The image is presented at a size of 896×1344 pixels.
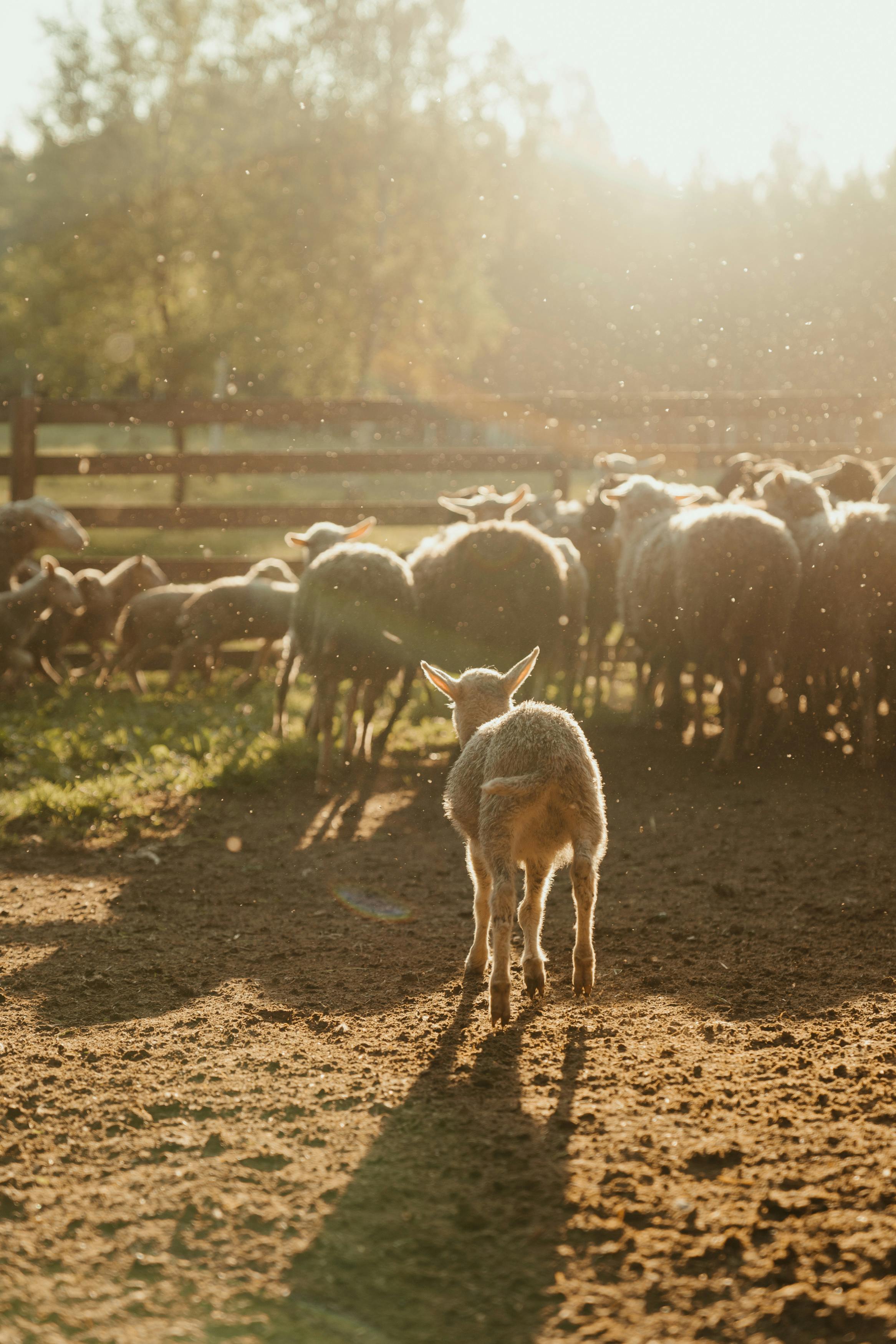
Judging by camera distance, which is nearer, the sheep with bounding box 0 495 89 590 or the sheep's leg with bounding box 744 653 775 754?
the sheep's leg with bounding box 744 653 775 754

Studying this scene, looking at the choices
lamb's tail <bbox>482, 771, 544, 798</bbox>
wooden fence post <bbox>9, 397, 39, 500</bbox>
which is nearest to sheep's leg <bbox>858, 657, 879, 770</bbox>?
lamb's tail <bbox>482, 771, 544, 798</bbox>

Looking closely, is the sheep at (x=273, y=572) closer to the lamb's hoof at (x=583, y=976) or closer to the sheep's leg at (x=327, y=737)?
the sheep's leg at (x=327, y=737)

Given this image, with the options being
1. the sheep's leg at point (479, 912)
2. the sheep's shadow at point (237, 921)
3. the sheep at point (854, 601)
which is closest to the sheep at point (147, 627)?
the sheep's shadow at point (237, 921)

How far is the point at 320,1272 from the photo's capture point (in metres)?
2.44

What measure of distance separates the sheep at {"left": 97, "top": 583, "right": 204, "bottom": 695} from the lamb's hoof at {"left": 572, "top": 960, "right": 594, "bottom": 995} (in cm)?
781

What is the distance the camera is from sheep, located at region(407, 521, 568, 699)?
8.45 meters

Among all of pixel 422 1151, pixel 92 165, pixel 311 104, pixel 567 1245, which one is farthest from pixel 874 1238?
pixel 311 104

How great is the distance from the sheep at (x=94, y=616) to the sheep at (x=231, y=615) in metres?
1.29

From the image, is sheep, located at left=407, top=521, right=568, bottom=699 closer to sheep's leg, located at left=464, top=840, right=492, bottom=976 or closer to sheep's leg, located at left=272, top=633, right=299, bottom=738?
sheep's leg, located at left=272, top=633, right=299, bottom=738

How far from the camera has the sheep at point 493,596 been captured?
845 centimetres

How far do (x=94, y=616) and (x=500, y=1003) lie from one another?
896 centimetres

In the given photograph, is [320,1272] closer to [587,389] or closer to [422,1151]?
[422,1151]

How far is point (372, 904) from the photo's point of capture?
18.0 feet

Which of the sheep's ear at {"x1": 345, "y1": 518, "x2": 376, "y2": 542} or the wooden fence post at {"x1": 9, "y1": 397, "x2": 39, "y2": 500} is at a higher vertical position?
the wooden fence post at {"x1": 9, "y1": 397, "x2": 39, "y2": 500}
